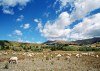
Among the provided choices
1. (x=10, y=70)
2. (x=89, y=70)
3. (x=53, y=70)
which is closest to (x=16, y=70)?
(x=10, y=70)

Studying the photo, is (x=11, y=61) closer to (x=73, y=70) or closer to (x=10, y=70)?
(x=10, y=70)

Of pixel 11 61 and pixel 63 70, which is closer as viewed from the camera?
pixel 63 70

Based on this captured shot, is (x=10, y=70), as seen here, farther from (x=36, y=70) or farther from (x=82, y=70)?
(x=82, y=70)

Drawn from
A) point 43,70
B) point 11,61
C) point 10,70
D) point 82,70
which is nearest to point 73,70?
point 82,70

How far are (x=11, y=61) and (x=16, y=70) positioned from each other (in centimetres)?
963

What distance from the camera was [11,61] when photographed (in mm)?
36062

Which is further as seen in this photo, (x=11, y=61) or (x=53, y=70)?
(x=11, y=61)

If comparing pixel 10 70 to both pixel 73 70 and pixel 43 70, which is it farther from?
pixel 73 70

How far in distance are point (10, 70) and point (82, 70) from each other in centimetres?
859

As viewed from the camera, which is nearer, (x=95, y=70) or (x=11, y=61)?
(x=95, y=70)

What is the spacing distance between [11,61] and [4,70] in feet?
A: 30.2

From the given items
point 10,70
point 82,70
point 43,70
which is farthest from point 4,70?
point 82,70

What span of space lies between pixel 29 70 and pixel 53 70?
2886 mm

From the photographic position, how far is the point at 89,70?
26234mm
